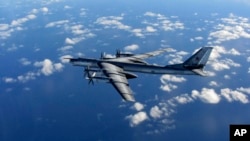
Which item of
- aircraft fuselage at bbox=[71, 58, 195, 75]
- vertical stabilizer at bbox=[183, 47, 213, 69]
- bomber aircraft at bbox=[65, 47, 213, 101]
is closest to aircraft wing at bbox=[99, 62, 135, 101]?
bomber aircraft at bbox=[65, 47, 213, 101]

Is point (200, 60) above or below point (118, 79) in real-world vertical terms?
above

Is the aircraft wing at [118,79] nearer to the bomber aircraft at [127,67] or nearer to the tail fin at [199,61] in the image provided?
the bomber aircraft at [127,67]

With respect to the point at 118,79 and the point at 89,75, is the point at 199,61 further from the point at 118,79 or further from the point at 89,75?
the point at 89,75

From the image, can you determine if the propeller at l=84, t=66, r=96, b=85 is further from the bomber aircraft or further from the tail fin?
the tail fin

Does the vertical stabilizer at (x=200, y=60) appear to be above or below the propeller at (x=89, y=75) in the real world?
above

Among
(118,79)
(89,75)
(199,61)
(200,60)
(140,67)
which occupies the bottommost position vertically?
(118,79)

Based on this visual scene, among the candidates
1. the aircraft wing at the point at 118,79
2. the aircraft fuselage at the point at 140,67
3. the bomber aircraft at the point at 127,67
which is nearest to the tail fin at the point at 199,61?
the bomber aircraft at the point at 127,67

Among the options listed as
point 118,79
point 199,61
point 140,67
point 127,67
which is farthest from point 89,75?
point 199,61

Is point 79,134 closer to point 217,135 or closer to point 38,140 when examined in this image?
point 38,140

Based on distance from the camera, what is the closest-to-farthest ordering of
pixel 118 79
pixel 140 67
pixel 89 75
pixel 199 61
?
1. pixel 118 79
2. pixel 89 75
3. pixel 199 61
4. pixel 140 67

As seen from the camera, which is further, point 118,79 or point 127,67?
point 127,67
